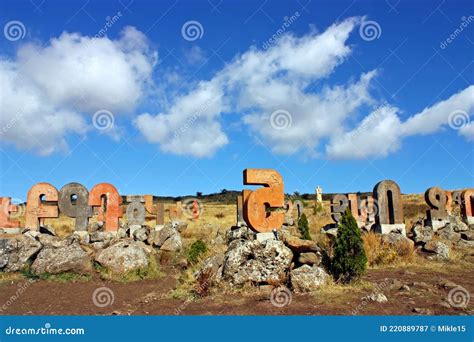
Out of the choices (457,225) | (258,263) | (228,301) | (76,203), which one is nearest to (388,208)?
(457,225)

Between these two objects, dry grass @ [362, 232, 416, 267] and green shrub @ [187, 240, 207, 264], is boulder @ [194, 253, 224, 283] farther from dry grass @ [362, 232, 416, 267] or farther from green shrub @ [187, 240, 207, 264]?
dry grass @ [362, 232, 416, 267]

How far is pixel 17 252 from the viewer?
1395 cm

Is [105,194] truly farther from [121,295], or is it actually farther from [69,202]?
[121,295]

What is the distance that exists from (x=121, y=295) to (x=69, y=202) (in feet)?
32.9

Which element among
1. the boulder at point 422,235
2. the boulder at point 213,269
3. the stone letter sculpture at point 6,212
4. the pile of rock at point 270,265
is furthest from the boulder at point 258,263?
the stone letter sculpture at point 6,212

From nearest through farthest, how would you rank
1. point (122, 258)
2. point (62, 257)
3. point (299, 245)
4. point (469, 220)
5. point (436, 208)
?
point (299, 245)
point (62, 257)
point (122, 258)
point (436, 208)
point (469, 220)

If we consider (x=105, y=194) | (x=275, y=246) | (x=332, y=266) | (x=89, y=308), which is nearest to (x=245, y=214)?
(x=275, y=246)

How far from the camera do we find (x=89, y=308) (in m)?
9.37
